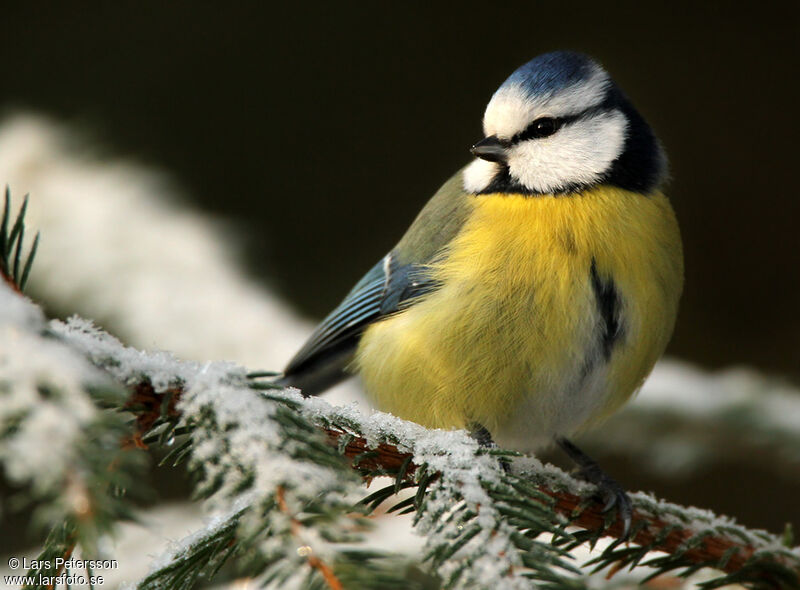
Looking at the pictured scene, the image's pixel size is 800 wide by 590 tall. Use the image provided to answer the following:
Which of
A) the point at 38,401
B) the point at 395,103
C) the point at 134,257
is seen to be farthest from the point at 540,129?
the point at 395,103

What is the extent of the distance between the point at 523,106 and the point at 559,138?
0.23 ft

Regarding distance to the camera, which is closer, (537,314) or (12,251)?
(12,251)

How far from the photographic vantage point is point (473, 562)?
19.7 inches

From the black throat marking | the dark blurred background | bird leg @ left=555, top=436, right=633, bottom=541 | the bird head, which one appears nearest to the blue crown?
the bird head

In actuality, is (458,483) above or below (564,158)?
below

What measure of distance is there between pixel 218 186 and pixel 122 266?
90 cm

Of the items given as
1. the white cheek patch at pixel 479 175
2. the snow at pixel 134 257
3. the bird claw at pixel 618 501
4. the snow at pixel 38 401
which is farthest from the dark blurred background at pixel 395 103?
the snow at pixel 38 401

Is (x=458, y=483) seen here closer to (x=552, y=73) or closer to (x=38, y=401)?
(x=38, y=401)

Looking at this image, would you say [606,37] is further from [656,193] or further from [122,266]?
[122,266]

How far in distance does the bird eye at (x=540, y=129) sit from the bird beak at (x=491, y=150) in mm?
27

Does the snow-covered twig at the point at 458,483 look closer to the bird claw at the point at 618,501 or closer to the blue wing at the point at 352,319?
the bird claw at the point at 618,501

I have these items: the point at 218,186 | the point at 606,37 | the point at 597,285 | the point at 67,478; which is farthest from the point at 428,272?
the point at 606,37

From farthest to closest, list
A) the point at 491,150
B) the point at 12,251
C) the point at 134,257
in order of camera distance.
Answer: the point at 134,257, the point at 491,150, the point at 12,251

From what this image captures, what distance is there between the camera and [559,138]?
113 cm
